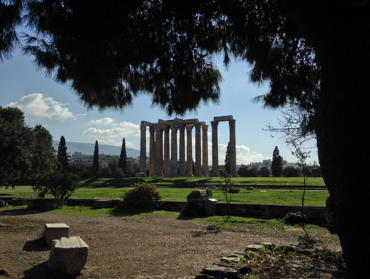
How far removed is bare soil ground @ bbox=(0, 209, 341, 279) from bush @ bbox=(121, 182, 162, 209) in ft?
9.58

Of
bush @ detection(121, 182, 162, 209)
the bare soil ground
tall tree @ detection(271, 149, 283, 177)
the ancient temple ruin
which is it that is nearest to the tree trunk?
the bare soil ground

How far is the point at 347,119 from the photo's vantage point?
2.65 meters

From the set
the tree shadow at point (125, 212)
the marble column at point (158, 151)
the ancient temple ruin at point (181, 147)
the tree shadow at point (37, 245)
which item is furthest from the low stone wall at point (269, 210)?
the marble column at point (158, 151)

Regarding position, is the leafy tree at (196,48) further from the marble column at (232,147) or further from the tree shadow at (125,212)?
the marble column at (232,147)

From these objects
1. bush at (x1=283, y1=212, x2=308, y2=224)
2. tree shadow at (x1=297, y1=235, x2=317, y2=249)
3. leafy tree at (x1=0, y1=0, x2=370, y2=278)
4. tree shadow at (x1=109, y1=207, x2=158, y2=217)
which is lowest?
tree shadow at (x1=109, y1=207, x2=158, y2=217)

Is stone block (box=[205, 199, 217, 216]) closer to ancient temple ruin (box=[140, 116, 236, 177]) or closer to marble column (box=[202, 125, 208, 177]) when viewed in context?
ancient temple ruin (box=[140, 116, 236, 177])

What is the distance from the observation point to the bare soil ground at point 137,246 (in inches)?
211

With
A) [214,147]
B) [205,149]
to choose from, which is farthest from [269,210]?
[205,149]

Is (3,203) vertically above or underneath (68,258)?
underneath

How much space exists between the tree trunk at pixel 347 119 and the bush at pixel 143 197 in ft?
40.2

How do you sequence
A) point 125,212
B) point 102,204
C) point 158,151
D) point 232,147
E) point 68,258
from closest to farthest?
1. point 68,258
2. point 125,212
3. point 102,204
4. point 232,147
5. point 158,151

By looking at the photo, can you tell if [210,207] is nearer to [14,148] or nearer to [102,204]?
[102,204]

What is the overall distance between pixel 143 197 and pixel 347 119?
12.8 meters

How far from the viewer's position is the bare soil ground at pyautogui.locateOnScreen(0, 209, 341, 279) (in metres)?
5.35
